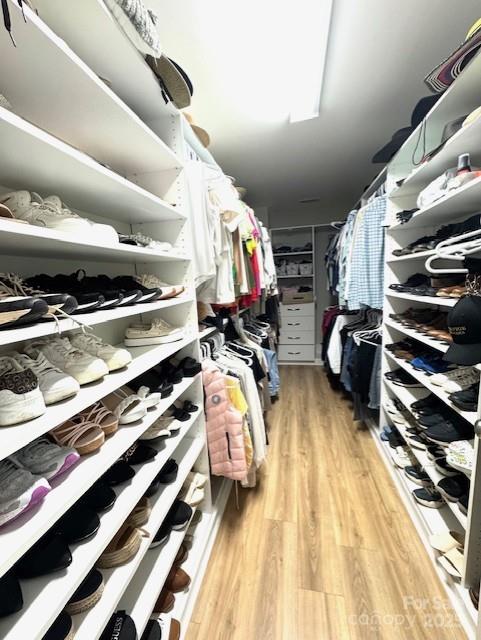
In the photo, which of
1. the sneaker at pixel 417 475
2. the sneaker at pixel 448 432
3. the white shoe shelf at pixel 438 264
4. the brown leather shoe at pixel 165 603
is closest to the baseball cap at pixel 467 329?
the white shoe shelf at pixel 438 264

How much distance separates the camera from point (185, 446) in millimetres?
1215

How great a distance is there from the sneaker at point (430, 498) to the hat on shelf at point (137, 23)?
206 centimetres

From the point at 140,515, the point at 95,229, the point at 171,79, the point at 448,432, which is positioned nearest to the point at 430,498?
the point at 448,432

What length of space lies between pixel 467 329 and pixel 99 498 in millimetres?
1167

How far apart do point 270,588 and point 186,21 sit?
2298 millimetres

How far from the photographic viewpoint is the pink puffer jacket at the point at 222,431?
48.3 inches

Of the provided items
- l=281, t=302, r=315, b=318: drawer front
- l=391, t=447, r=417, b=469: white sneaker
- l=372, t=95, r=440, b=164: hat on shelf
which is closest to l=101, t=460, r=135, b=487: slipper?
l=391, t=447, r=417, b=469: white sneaker

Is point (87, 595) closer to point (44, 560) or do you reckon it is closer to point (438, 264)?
point (44, 560)

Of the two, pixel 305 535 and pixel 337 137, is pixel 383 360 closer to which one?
pixel 305 535

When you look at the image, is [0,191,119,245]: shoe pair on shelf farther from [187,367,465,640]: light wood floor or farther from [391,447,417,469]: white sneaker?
Result: [391,447,417,469]: white sneaker

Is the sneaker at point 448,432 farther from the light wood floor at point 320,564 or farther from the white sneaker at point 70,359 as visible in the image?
the white sneaker at point 70,359

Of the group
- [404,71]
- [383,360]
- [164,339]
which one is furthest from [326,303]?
[164,339]

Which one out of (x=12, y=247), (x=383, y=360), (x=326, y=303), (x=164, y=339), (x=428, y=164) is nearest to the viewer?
(x=12, y=247)

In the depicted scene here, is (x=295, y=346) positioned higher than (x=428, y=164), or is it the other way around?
(x=428, y=164)
